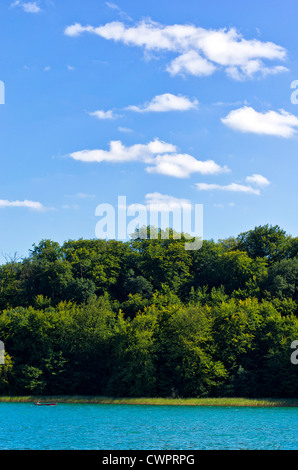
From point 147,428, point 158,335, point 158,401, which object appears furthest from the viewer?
point 158,335

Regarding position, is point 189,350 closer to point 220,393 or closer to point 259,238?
point 220,393

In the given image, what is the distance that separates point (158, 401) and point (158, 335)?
944 cm

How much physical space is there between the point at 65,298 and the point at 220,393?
33.3 metres

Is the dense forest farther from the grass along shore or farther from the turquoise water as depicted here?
the turquoise water

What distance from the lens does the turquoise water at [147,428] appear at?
3262 centimetres

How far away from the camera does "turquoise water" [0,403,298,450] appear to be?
32.6m

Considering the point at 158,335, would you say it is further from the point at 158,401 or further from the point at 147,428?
the point at 147,428

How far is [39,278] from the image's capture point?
87562 mm

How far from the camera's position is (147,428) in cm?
3931

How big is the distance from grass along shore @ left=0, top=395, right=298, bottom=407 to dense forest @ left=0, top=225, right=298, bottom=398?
72.1 inches

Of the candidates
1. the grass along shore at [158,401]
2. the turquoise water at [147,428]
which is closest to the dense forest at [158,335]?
the grass along shore at [158,401]

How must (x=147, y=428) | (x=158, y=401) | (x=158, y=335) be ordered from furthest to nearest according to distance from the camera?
(x=158, y=335) < (x=158, y=401) < (x=147, y=428)

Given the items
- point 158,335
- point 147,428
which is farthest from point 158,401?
point 147,428

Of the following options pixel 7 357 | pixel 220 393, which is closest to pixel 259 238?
pixel 220 393
